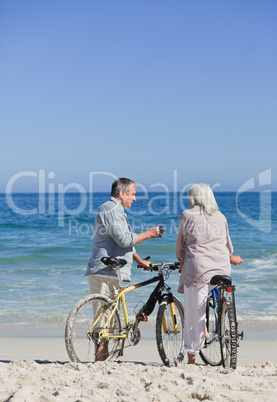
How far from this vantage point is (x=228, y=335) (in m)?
4.47

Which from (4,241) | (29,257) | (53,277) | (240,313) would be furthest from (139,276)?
(4,241)

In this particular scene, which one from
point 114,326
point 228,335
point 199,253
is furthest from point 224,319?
point 114,326

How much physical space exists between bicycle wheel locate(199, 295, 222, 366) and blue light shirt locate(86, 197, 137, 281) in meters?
0.79

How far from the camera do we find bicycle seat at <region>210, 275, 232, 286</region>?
14.2 ft

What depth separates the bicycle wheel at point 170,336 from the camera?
15.6 feet

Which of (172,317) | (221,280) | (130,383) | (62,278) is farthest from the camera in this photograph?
(62,278)

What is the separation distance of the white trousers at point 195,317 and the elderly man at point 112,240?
19.9 inches


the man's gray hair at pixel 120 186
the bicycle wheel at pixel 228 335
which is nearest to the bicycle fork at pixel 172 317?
the bicycle wheel at pixel 228 335

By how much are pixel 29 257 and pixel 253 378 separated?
12.8 m

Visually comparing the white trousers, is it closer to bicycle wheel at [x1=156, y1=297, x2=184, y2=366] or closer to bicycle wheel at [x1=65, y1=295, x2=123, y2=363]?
bicycle wheel at [x1=156, y1=297, x2=184, y2=366]

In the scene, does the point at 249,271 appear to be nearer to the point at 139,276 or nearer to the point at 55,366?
the point at 139,276

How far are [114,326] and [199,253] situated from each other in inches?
40.1

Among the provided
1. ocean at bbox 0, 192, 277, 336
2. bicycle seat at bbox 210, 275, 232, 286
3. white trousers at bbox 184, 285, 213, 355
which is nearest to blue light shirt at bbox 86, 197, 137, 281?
white trousers at bbox 184, 285, 213, 355

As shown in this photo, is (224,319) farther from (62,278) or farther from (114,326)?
(62,278)
